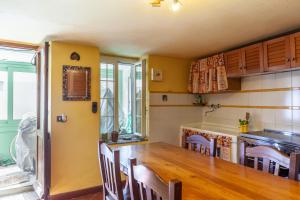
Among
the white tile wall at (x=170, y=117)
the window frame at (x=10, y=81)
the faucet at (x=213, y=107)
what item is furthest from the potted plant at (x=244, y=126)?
the window frame at (x=10, y=81)

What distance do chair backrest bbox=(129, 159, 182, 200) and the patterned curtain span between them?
2.49 metres

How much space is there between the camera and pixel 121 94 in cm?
379

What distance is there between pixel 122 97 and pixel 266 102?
2216mm

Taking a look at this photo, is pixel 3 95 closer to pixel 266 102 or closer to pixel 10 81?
pixel 10 81

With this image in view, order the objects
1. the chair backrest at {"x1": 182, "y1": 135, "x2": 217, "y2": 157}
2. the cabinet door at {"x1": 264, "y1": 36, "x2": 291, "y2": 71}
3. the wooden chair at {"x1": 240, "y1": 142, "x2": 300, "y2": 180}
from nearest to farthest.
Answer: the wooden chair at {"x1": 240, "y1": 142, "x2": 300, "y2": 180}, the chair backrest at {"x1": 182, "y1": 135, "x2": 217, "y2": 157}, the cabinet door at {"x1": 264, "y1": 36, "x2": 291, "y2": 71}

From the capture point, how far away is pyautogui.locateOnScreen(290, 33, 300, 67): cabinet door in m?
2.30

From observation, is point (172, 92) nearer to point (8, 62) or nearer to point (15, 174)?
point (15, 174)

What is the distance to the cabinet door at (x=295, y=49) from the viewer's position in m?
2.30

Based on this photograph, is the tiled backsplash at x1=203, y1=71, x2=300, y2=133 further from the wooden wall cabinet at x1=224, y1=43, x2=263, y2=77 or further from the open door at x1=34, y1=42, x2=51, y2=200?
the open door at x1=34, y1=42, x2=51, y2=200

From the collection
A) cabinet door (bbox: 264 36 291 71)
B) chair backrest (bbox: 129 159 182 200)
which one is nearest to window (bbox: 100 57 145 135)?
cabinet door (bbox: 264 36 291 71)

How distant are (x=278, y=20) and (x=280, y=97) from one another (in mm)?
1146

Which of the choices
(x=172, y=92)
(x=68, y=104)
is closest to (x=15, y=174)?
(x=68, y=104)

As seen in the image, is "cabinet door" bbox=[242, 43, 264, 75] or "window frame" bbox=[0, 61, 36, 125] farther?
"window frame" bbox=[0, 61, 36, 125]

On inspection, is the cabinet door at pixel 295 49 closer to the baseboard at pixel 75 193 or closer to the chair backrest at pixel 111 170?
the chair backrest at pixel 111 170
